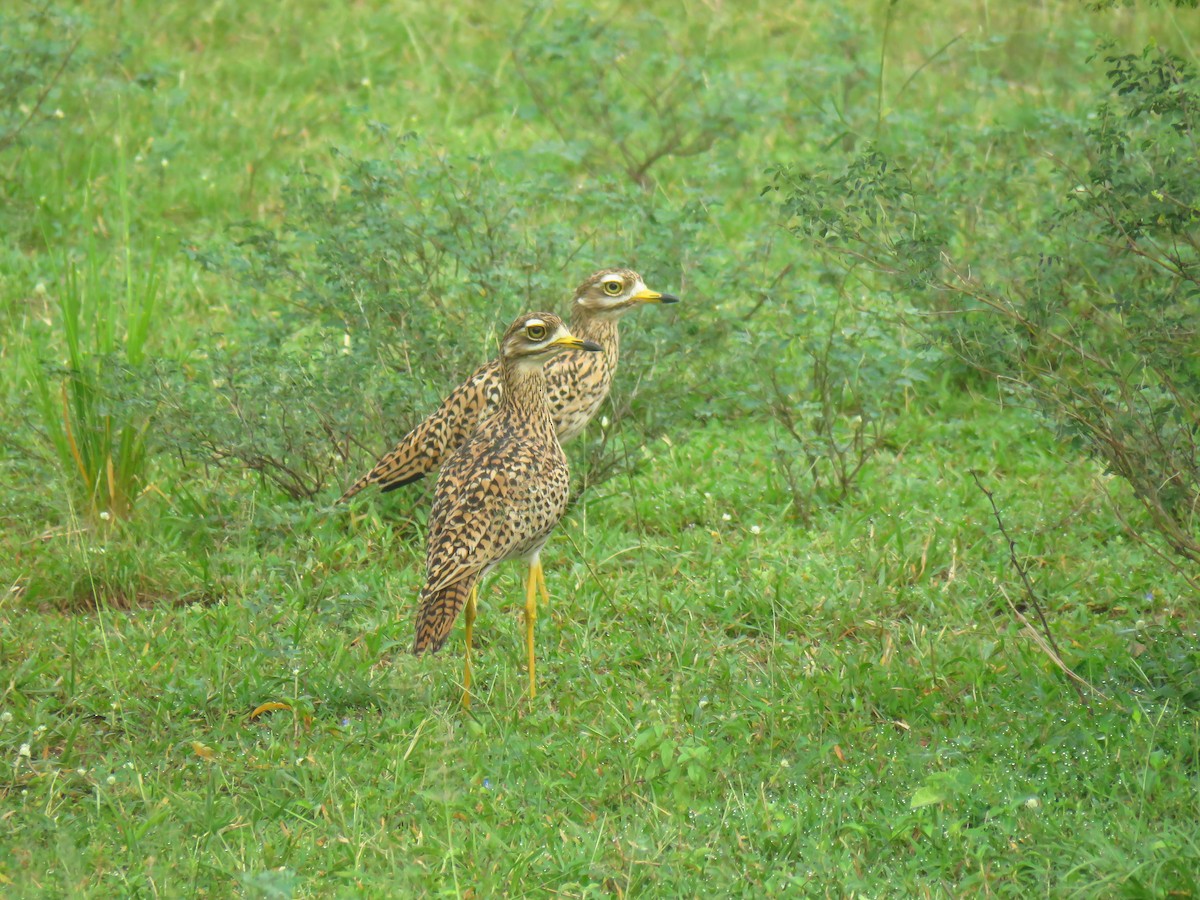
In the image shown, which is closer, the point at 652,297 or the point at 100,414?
the point at 100,414

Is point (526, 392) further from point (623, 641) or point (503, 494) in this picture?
point (623, 641)

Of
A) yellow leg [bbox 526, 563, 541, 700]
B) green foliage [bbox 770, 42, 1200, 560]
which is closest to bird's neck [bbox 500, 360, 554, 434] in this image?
yellow leg [bbox 526, 563, 541, 700]

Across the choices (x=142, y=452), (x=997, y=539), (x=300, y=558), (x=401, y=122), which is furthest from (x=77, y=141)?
(x=997, y=539)

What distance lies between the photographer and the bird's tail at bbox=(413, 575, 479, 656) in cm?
521

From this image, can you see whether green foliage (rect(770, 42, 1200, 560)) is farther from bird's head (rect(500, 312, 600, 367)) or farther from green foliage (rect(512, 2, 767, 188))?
green foliage (rect(512, 2, 767, 188))

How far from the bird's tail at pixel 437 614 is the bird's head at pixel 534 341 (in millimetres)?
1063

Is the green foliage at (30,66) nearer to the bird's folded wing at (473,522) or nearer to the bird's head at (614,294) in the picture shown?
the bird's head at (614,294)

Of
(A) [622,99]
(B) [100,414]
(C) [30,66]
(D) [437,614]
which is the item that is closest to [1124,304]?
(D) [437,614]

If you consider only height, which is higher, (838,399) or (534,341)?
(534,341)

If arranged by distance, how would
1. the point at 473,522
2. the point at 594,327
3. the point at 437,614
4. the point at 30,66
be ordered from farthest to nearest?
the point at 30,66
the point at 594,327
the point at 473,522
the point at 437,614

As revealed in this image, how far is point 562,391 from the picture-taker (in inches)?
271

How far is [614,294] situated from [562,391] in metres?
0.66

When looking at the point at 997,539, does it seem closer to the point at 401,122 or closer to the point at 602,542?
the point at 602,542

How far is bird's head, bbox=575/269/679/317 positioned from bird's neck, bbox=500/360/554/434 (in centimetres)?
129
